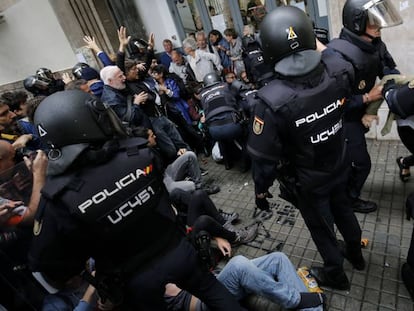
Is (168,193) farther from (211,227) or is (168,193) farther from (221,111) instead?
(221,111)

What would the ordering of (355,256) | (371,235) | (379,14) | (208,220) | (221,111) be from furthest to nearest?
(221,111)
(371,235)
(208,220)
(355,256)
(379,14)

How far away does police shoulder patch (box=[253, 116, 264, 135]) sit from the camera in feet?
5.34

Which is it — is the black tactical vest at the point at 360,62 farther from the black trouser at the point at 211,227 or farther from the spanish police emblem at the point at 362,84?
the black trouser at the point at 211,227

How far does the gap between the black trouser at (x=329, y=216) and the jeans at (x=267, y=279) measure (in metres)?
0.28

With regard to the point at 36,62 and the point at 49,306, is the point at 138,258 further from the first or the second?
the point at 36,62

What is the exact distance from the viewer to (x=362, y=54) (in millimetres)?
2117

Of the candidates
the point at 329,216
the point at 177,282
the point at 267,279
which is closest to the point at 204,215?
the point at 267,279

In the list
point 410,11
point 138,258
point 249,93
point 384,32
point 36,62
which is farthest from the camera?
point 36,62

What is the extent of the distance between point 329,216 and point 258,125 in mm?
810

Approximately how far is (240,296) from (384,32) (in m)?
3.41

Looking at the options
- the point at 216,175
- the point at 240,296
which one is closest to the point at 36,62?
the point at 216,175

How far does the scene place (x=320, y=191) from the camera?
176cm

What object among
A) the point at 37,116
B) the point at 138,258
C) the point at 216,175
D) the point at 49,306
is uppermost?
the point at 37,116

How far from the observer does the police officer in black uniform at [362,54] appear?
2.05 meters
